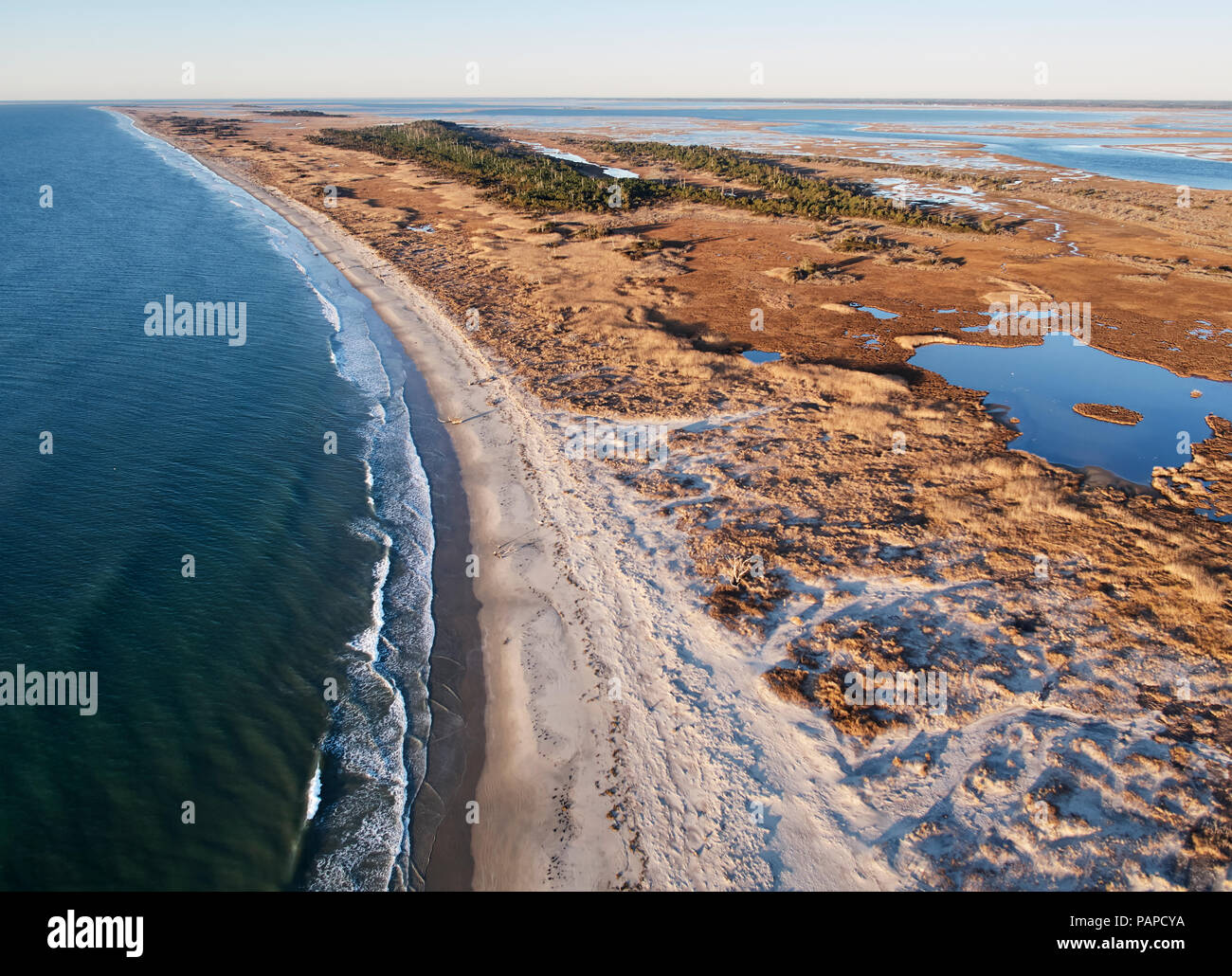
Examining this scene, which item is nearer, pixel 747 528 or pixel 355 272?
pixel 747 528

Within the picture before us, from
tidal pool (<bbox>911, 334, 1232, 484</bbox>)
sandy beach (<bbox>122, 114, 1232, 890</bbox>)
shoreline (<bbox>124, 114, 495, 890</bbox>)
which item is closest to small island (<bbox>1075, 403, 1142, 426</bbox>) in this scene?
tidal pool (<bbox>911, 334, 1232, 484</bbox>)

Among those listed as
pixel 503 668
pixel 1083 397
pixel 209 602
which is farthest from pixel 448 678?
pixel 1083 397

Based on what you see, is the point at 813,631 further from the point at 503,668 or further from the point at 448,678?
the point at 448,678

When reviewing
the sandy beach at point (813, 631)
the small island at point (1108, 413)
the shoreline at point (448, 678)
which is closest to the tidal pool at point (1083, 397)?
the small island at point (1108, 413)

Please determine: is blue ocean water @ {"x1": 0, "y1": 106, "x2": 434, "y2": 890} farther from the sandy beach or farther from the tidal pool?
the tidal pool
